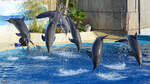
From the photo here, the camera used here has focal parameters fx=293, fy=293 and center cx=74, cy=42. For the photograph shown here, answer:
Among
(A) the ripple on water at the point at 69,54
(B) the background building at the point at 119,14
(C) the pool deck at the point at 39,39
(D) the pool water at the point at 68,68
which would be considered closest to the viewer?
(D) the pool water at the point at 68,68

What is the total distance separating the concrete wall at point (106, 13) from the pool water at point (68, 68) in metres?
4.17

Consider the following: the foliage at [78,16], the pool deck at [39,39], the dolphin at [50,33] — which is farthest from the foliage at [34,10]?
the dolphin at [50,33]

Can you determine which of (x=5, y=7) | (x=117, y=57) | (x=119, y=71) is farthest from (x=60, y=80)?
(x=5, y=7)

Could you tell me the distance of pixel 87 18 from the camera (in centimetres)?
1767

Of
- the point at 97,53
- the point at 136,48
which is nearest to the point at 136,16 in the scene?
the point at 136,48

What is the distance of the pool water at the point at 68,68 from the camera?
7312 millimetres

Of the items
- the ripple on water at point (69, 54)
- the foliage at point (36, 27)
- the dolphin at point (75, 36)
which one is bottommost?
the ripple on water at point (69, 54)

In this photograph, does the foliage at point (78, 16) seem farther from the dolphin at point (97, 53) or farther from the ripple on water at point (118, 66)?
the dolphin at point (97, 53)

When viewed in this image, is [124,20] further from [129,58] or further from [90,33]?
[129,58]

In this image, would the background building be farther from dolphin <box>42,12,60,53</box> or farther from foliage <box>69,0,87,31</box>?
dolphin <box>42,12,60,53</box>

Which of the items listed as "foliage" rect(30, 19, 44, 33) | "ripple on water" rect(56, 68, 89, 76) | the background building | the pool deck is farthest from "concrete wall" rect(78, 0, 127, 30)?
"ripple on water" rect(56, 68, 89, 76)

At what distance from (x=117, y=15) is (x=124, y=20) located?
1.72 ft

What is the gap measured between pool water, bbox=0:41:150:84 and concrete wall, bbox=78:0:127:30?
4171 millimetres

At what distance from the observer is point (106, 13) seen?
16.9 meters
